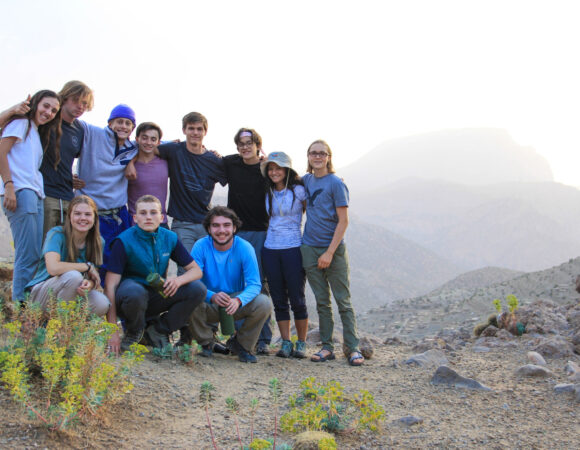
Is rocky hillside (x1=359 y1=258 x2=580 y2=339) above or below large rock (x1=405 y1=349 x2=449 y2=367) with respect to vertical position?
below

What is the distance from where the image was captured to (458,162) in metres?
118

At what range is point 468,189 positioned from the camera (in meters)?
79.2

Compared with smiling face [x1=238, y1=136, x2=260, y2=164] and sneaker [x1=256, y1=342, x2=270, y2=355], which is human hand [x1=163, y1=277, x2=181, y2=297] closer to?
sneaker [x1=256, y1=342, x2=270, y2=355]

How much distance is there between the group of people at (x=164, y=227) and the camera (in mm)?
4207

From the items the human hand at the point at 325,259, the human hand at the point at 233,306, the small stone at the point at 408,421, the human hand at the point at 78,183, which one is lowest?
the small stone at the point at 408,421

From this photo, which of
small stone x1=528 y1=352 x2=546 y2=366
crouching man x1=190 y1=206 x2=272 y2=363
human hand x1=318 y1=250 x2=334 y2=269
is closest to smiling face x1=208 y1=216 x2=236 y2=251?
crouching man x1=190 y1=206 x2=272 y2=363

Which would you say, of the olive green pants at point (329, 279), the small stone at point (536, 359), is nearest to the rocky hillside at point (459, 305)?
the small stone at point (536, 359)

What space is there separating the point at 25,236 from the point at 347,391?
9.64ft

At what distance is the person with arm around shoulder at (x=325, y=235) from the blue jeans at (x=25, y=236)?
7.97 feet

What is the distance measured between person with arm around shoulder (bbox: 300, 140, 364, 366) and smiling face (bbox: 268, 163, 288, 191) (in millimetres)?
248

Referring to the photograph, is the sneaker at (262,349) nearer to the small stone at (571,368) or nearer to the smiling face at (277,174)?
the smiling face at (277,174)

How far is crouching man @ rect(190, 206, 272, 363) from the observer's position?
15.6ft

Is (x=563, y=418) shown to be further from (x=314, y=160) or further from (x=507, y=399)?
(x=314, y=160)

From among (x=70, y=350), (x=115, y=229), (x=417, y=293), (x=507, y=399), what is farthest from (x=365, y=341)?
(x=417, y=293)
